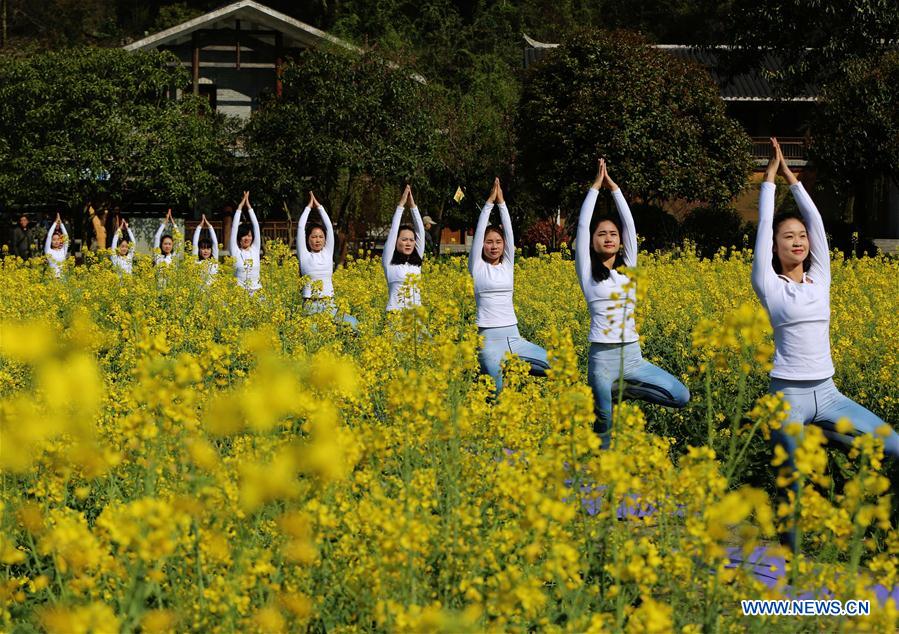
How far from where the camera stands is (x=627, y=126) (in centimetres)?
2538

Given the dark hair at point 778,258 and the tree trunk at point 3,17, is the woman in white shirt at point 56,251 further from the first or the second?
the tree trunk at point 3,17

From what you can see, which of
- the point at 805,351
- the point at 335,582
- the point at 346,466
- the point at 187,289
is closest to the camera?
the point at 346,466

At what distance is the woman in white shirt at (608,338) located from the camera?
20.3 feet

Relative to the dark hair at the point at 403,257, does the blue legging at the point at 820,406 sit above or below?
below

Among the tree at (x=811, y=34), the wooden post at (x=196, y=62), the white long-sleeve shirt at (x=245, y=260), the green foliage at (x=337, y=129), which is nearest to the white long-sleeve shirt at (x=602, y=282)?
the white long-sleeve shirt at (x=245, y=260)

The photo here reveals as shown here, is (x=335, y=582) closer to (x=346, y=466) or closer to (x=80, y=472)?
(x=346, y=466)

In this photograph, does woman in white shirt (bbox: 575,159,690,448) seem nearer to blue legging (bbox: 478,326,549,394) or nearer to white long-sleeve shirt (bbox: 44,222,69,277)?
blue legging (bbox: 478,326,549,394)

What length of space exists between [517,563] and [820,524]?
120 cm

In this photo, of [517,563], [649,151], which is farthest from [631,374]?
[649,151]

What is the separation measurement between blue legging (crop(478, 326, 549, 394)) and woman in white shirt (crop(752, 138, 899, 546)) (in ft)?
7.41

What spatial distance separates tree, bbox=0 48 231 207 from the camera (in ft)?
81.5

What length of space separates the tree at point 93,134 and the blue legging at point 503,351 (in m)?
18.6

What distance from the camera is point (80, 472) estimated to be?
4.34m

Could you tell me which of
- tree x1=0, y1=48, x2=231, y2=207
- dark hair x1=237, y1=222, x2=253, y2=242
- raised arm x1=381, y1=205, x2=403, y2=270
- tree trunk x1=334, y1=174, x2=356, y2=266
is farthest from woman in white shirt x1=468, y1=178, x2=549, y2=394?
tree x1=0, y1=48, x2=231, y2=207
